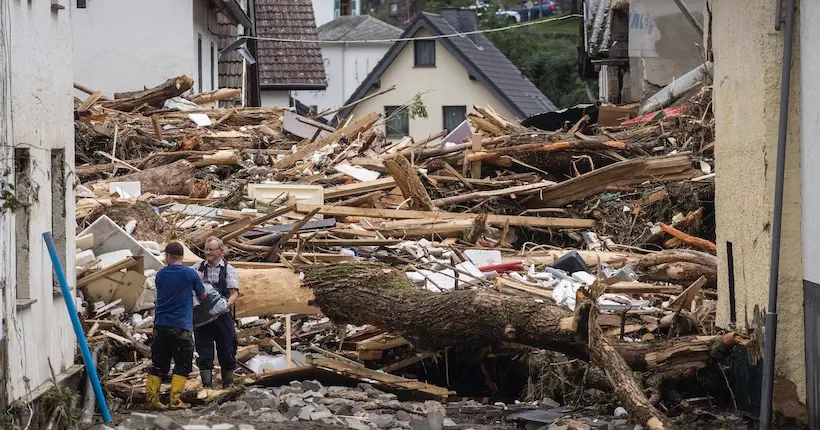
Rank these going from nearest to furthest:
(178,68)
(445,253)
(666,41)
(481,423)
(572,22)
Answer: (481,423), (445,253), (666,41), (178,68), (572,22)

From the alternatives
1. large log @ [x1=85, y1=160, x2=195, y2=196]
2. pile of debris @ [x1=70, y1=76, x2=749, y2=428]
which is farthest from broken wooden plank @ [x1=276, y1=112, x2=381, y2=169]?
large log @ [x1=85, y1=160, x2=195, y2=196]

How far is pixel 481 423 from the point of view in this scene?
10.8m

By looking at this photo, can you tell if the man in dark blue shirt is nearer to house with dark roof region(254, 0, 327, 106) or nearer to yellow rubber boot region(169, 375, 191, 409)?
yellow rubber boot region(169, 375, 191, 409)

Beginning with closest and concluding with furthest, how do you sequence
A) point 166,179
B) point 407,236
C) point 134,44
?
1. point 407,236
2. point 166,179
3. point 134,44

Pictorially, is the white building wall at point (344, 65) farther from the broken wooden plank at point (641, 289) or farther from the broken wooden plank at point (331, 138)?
the broken wooden plank at point (641, 289)

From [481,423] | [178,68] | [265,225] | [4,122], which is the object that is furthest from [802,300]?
[178,68]

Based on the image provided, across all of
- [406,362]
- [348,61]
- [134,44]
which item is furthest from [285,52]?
[406,362]

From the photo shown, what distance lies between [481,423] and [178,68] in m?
17.6

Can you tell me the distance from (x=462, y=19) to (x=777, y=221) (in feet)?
141

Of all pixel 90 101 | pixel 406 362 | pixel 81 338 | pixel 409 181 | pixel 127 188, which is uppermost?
pixel 90 101

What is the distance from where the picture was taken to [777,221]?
8781 millimetres

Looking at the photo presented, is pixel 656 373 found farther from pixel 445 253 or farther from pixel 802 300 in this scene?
pixel 445 253

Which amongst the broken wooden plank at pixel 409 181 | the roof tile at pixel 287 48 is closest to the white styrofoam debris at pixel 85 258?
the broken wooden plank at pixel 409 181

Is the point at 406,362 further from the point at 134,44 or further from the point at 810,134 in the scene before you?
the point at 134,44
